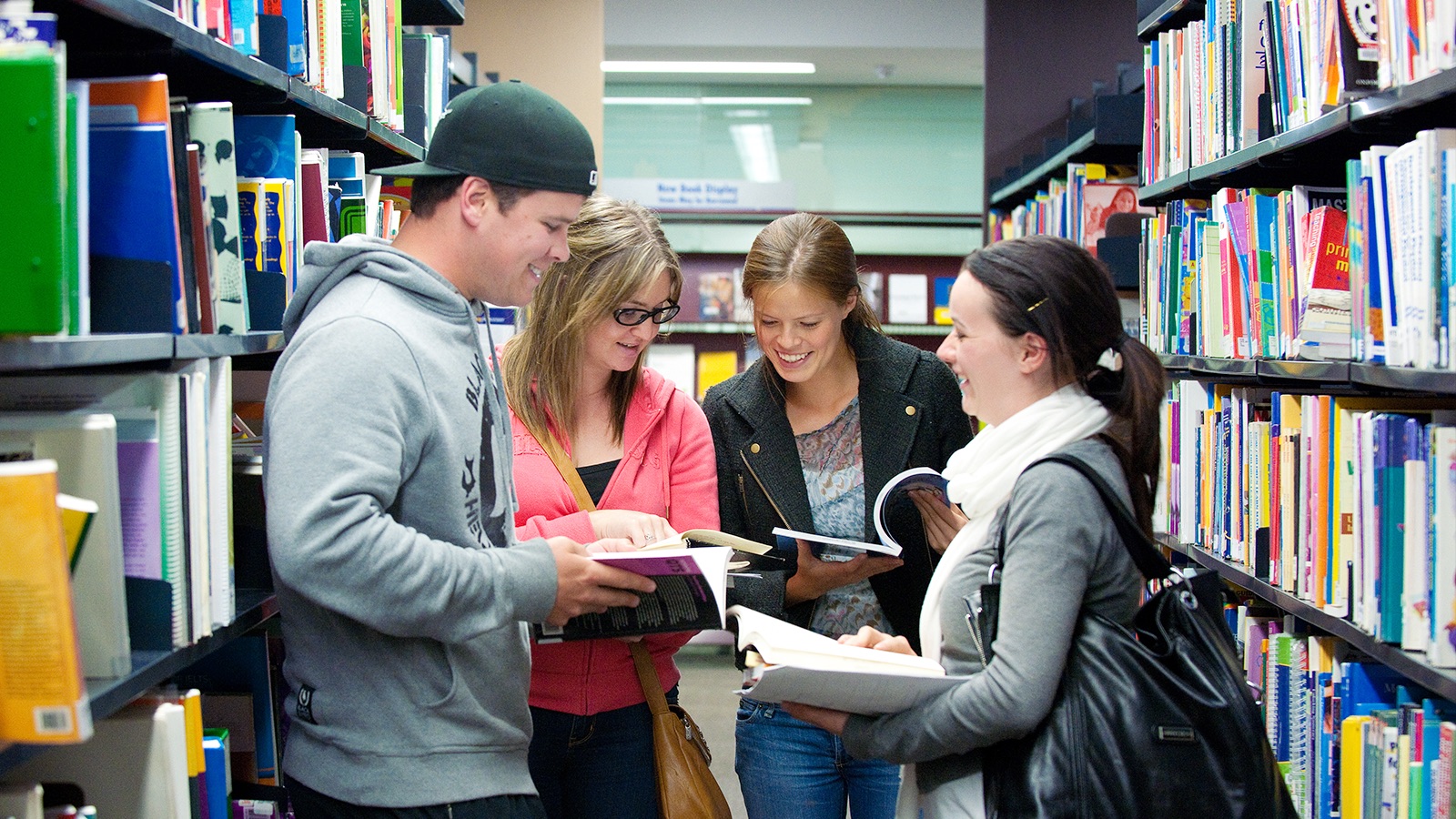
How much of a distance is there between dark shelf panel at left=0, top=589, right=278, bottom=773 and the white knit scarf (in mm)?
923

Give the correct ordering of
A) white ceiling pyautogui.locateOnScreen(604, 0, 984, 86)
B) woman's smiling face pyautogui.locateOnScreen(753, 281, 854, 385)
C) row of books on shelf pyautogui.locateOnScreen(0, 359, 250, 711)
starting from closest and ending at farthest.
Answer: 1. row of books on shelf pyautogui.locateOnScreen(0, 359, 250, 711)
2. woman's smiling face pyautogui.locateOnScreen(753, 281, 854, 385)
3. white ceiling pyautogui.locateOnScreen(604, 0, 984, 86)

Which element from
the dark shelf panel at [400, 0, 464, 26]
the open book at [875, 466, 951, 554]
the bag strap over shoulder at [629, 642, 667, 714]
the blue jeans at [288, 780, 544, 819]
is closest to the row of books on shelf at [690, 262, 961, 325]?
the dark shelf panel at [400, 0, 464, 26]

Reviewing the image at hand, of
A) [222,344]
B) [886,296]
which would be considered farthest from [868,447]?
[886,296]

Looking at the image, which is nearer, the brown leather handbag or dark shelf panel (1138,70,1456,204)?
dark shelf panel (1138,70,1456,204)

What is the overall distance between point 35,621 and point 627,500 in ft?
3.43

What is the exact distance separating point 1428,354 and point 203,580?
1.60 meters

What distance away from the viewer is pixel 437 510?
52.6 inches

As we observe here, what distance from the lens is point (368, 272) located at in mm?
1386

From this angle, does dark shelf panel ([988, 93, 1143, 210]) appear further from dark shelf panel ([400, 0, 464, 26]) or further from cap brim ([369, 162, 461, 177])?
cap brim ([369, 162, 461, 177])

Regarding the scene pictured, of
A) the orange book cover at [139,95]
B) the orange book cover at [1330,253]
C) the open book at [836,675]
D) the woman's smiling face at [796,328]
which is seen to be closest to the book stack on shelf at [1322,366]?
the orange book cover at [1330,253]

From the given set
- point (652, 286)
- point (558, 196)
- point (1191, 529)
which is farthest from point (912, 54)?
point (558, 196)

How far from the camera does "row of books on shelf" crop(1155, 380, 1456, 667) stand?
1.55 metres

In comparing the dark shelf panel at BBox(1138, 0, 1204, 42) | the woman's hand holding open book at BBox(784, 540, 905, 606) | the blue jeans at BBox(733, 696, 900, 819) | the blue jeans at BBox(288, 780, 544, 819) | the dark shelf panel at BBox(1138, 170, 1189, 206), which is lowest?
the blue jeans at BBox(733, 696, 900, 819)

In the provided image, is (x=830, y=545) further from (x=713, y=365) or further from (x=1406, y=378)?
(x=713, y=365)
